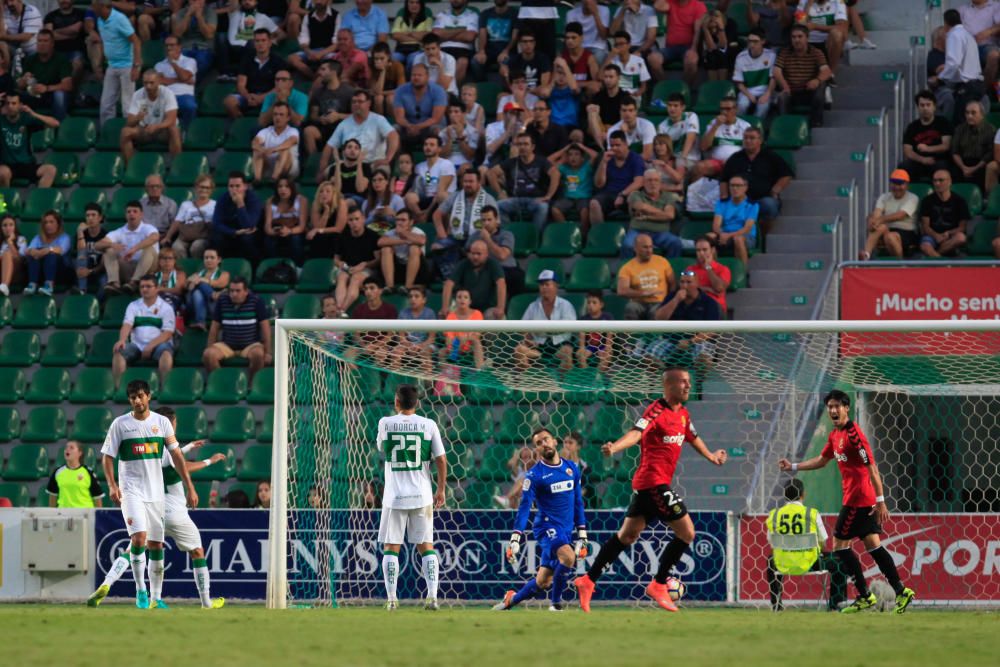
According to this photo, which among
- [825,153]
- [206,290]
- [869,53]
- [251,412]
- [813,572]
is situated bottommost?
[813,572]

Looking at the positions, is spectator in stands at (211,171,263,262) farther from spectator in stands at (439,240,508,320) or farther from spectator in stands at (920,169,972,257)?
spectator in stands at (920,169,972,257)

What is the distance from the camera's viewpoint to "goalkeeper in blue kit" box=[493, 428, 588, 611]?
15.3 metres

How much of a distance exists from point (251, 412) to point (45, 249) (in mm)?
4089

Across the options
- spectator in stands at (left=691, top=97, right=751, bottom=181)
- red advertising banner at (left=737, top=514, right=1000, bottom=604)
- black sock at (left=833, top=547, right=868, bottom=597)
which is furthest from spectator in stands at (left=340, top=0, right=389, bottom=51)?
black sock at (left=833, top=547, right=868, bottom=597)

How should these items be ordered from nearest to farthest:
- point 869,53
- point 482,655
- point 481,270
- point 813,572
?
point 482,655 → point 813,572 → point 481,270 → point 869,53

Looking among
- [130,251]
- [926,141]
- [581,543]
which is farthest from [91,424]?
[926,141]

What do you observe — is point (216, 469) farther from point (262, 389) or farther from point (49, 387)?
point (49, 387)

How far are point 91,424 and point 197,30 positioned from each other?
744 cm

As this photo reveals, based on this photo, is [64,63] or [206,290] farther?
[64,63]

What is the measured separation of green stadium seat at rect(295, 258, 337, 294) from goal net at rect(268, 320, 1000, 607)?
3348 mm

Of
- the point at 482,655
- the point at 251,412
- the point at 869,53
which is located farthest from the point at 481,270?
the point at 482,655

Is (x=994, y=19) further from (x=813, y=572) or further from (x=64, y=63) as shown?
(x=64, y=63)

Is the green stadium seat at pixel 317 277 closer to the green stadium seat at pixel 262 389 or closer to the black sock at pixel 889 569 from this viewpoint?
the green stadium seat at pixel 262 389

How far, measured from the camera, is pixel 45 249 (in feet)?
73.0
